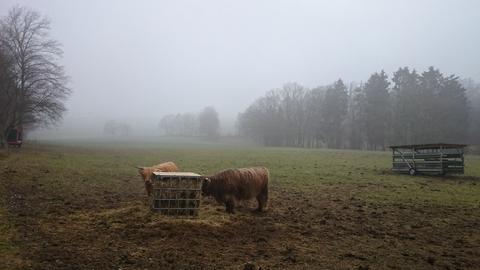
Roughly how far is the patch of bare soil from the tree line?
10850 centimetres

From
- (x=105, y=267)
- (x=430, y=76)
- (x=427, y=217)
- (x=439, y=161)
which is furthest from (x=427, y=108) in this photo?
(x=105, y=267)

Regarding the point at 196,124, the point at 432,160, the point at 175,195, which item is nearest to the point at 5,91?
the point at 175,195

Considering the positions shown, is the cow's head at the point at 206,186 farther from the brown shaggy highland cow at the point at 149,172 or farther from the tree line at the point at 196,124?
the tree line at the point at 196,124

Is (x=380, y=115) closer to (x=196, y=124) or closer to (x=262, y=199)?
(x=262, y=199)

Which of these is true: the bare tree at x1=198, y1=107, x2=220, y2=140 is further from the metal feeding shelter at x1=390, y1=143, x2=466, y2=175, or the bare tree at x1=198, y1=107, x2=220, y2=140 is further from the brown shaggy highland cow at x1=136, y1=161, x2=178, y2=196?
the brown shaggy highland cow at x1=136, y1=161, x2=178, y2=196

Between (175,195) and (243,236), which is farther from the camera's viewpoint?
(175,195)

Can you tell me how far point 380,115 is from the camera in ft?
214

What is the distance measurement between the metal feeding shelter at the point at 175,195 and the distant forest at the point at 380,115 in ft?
187

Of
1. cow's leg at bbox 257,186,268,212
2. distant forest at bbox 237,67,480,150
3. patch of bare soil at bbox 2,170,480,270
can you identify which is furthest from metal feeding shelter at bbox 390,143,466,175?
distant forest at bbox 237,67,480,150

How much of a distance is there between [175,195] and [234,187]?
207 centimetres

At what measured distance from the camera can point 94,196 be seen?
13.8 metres

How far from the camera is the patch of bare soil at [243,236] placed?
719 centimetres

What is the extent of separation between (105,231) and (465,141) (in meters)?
64.0

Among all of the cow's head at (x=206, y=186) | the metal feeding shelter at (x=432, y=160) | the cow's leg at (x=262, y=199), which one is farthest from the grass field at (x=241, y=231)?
the metal feeding shelter at (x=432, y=160)
